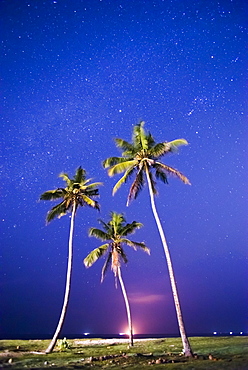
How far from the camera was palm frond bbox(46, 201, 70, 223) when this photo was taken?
2700 cm

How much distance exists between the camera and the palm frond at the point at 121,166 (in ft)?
76.7

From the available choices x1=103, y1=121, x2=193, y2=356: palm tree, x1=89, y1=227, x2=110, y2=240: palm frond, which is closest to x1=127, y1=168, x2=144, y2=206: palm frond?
x1=103, y1=121, x2=193, y2=356: palm tree

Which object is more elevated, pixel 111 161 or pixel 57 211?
pixel 111 161

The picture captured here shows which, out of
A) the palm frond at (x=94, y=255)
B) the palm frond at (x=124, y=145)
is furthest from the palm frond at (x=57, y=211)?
the palm frond at (x=124, y=145)

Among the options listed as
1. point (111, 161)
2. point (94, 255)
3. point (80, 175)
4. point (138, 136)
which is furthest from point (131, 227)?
point (138, 136)

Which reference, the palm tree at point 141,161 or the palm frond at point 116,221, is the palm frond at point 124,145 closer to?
the palm tree at point 141,161

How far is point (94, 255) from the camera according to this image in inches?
1172

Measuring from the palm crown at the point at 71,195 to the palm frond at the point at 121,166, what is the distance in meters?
4.28

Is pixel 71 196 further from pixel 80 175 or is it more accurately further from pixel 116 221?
pixel 116 221

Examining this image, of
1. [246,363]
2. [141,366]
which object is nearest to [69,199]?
[141,366]

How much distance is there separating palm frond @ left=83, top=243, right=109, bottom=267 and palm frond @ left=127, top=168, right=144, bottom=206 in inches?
319

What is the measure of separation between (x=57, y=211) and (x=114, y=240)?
7586mm

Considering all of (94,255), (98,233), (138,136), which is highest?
(138,136)

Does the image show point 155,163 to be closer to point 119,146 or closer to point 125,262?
point 119,146
